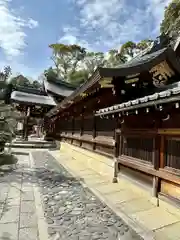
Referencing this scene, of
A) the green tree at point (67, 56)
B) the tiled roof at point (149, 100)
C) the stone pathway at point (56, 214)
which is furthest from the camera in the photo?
the green tree at point (67, 56)

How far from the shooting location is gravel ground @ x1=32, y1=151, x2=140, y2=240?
3.65 meters

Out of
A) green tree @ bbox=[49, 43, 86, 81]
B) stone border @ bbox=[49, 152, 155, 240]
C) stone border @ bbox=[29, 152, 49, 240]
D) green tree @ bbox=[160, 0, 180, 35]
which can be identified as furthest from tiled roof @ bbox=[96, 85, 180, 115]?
green tree @ bbox=[49, 43, 86, 81]

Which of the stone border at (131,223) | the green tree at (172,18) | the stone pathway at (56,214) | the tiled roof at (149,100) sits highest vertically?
the green tree at (172,18)

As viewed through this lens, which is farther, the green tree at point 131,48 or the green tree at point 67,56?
the green tree at point 67,56

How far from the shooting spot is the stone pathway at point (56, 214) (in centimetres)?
364

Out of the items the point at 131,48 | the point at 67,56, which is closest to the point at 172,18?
the point at 131,48

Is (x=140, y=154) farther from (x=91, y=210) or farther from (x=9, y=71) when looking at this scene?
(x=9, y=71)

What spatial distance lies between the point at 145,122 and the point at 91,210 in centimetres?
239

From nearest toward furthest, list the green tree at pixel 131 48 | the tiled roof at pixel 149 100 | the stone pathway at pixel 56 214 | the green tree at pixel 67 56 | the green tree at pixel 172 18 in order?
the tiled roof at pixel 149 100, the stone pathway at pixel 56 214, the green tree at pixel 172 18, the green tree at pixel 131 48, the green tree at pixel 67 56

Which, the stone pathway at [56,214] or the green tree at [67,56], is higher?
the green tree at [67,56]

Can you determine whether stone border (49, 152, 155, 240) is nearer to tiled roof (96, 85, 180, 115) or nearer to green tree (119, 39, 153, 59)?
tiled roof (96, 85, 180, 115)

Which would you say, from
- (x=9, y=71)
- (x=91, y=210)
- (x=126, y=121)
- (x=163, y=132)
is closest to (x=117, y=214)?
(x=91, y=210)

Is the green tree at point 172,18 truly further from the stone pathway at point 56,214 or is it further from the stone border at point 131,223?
the stone border at point 131,223

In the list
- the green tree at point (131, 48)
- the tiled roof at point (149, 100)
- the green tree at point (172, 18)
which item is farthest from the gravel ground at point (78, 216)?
the green tree at point (131, 48)
